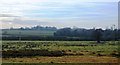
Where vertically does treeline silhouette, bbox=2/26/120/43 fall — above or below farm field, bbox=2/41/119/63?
above

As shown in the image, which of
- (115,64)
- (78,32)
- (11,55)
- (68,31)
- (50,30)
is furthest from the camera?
(50,30)

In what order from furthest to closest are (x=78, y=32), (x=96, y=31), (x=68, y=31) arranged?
(x=68, y=31), (x=78, y=32), (x=96, y=31)

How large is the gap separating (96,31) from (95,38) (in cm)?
399

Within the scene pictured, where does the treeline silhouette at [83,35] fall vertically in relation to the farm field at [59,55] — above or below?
above

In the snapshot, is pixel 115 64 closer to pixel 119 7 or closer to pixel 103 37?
pixel 119 7

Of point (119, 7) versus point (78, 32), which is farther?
point (78, 32)

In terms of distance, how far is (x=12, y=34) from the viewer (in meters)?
107

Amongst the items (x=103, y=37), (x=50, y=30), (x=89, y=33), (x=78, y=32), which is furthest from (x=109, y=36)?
(x=50, y=30)

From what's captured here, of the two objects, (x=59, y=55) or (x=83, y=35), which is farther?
(x=83, y=35)

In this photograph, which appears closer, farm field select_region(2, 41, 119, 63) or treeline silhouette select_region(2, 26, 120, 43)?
farm field select_region(2, 41, 119, 63)

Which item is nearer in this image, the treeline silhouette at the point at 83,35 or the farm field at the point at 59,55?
the farm field at the point at 59,55

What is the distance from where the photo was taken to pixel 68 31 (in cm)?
10800

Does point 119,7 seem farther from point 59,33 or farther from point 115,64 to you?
point 59,33

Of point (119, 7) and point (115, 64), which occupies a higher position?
point (119, 7)
